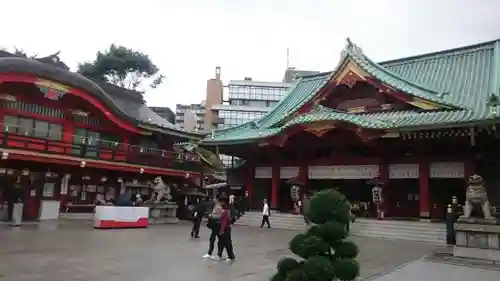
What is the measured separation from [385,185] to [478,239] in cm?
1034

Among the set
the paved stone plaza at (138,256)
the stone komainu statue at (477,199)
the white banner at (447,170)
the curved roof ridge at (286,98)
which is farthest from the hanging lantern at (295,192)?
the stone komainu statue at (477,199)

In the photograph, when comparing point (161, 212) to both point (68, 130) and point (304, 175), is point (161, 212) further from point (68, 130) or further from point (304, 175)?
point (304, 175)

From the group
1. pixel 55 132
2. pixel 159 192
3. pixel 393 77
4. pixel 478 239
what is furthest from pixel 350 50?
pixel 55 132

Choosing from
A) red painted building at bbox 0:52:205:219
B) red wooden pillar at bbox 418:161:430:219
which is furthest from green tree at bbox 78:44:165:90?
red wooden pillar at bbox 418:161:430:219

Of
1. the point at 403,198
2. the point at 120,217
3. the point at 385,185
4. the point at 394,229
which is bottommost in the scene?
the point at 394,229

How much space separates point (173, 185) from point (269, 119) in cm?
854

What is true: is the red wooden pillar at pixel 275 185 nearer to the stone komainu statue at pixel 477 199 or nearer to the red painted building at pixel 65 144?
the red painted building at pixel 65 144

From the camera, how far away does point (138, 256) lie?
36.2ft

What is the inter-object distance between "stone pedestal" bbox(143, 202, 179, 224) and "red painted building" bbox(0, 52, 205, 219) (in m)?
4.07

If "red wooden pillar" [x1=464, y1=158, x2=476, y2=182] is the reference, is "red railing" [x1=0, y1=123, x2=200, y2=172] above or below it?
above

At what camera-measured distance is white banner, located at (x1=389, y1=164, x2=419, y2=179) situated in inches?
840

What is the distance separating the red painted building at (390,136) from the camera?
64.1 ft

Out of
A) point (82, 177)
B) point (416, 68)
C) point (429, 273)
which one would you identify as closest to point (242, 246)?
point (429, 273)

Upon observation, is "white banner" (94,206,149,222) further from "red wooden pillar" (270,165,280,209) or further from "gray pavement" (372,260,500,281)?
"gray pavement" (372,260,500,281)
